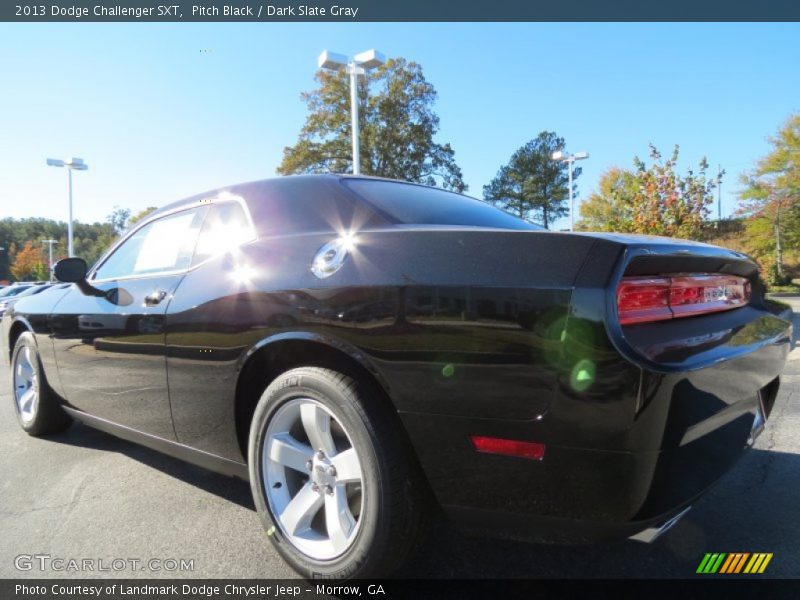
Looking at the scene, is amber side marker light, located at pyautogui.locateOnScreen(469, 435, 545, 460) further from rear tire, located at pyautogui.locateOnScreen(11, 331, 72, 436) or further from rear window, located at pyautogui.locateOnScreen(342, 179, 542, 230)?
rear tire, located at pyautogui.locateOnScreen(11, 331, 72, 436)

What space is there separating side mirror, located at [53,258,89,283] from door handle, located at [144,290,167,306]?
3.01 ft

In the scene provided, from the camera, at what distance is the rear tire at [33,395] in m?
3.57

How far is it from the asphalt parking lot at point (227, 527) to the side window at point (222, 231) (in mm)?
1256

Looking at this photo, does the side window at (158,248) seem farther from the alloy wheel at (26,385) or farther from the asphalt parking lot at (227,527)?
the asphalt parking lot at (227,527)

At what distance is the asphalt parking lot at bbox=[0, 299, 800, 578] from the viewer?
1964 millimetres

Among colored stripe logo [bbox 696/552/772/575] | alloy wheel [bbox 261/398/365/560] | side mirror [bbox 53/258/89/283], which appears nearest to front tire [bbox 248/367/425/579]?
alloy wheel [bbox 261/398/365/560]

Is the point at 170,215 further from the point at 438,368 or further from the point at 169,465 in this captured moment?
the point at 438,368

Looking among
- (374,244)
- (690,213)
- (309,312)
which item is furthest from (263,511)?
(690,213)

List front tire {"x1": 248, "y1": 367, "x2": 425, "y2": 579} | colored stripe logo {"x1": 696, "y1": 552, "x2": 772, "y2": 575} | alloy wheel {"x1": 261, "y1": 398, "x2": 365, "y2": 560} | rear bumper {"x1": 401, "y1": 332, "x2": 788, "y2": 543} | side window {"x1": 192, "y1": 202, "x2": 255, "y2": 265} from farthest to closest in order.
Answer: side window {"x1": 192, "y1": 202, "x2": 255, "y2": 265} → colored stripe logo {"x1": 696, "y1": 552, "x2": 772, "y2": 575} → alloy wheel {"x1": 261, "y1": 398, "x2": 365, "y2": 560} → front tire {"x1": 248, "y1": 367, "x2": 425, "y2": 579} → rear bumper {"x1": 401, "y1": 332, "x2": 788, "y2": 543}

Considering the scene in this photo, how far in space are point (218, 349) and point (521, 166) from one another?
5195cm

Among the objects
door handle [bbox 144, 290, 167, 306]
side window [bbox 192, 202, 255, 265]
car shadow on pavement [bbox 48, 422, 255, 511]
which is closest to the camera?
side window [bbox 192, 202, 255, 265]

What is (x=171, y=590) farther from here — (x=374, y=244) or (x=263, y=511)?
(x=374, y=244)

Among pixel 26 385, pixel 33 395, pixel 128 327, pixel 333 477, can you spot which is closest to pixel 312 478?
pixel 333 477

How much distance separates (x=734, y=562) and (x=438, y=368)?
145 centimetres
